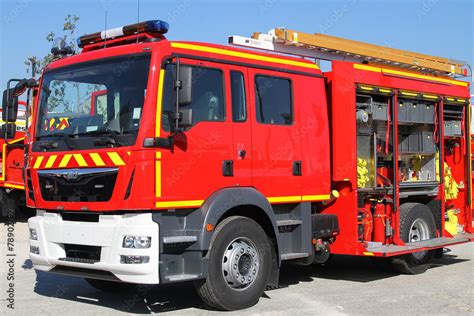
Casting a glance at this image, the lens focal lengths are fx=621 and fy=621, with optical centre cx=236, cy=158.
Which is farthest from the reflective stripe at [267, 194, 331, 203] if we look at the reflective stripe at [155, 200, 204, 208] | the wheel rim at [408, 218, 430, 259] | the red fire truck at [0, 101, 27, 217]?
the red fire truck at [0, 101, 27, 217]

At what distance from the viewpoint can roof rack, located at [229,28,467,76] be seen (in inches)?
318

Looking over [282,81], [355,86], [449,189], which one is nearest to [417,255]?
[449,189]

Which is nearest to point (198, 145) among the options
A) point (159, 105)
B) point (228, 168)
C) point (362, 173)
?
point (228, 168)

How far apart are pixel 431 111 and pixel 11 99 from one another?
627 centimetres

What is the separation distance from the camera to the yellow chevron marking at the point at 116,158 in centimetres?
620

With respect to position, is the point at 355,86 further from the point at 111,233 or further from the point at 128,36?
the point at 111,233

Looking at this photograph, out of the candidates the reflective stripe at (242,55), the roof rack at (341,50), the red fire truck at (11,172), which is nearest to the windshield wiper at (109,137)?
the reflective stripe at (242,55)

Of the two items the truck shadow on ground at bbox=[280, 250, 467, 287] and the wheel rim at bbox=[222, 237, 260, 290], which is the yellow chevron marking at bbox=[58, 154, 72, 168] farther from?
the truck shadow on ground at bbox=[280, 250, 467, 287]

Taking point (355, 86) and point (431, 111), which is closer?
point (355, 86)

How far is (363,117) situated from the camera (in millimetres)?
8484

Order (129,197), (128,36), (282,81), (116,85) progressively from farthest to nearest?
(282,81) → (128,36) → (116,85) → (129,197)

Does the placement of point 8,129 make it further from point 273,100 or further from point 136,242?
Answer: point 273,100

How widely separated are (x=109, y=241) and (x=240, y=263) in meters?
1.51

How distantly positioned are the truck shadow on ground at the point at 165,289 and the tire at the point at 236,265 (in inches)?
16.8
